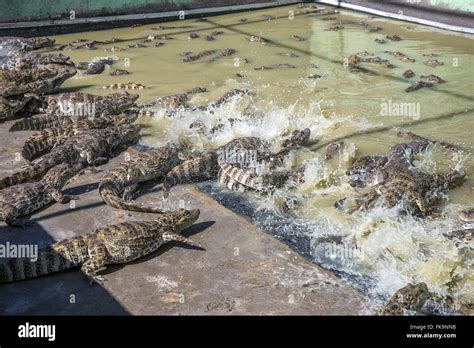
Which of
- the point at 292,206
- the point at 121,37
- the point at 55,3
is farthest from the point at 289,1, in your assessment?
the point at 292,206

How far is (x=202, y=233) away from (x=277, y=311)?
4.83 feet

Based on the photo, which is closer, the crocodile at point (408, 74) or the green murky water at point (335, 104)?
the green murky water at point (335, 104)

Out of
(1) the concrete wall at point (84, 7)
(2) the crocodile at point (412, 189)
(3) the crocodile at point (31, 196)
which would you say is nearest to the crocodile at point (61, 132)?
(3) the crocodile at point (31, 196)

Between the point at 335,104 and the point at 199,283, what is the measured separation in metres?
5.71

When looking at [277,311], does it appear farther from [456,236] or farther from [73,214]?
[73,214]

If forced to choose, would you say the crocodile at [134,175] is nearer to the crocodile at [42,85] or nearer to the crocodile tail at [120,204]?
the crocodile tail at [120,204]

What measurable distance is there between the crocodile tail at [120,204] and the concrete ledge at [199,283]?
0.16 m

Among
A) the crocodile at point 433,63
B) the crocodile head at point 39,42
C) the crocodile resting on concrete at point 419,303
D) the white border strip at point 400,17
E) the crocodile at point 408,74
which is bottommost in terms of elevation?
the crocodile resting on concrete at point 419,303

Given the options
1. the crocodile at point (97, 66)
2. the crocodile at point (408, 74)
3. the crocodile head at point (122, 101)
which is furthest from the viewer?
the crocodile at point (97, 66)

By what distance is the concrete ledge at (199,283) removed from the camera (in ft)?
14.6

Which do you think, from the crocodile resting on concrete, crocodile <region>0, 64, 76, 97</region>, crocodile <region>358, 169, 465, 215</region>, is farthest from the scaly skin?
crocodile <region>0, 64, 76, 97</region>

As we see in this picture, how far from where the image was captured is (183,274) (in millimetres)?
4910

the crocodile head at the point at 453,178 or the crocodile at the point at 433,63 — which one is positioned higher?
the crocodile at the point at 433,63

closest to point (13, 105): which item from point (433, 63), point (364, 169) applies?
point (364, 169)
